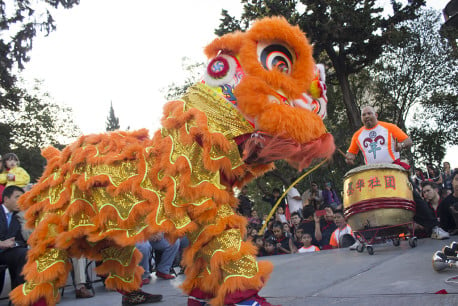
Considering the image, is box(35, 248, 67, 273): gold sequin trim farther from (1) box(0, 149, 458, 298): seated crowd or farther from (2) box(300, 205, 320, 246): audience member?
(2) box(300, 205, 320, 246): audience member

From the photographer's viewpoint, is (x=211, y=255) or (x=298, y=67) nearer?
(x=211, y=255)

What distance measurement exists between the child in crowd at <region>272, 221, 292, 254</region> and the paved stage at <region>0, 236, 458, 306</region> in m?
2.39

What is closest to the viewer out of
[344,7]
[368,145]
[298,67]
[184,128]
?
[184,128]

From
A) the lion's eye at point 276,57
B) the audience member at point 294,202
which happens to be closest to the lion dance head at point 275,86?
the lion's eye at point 276,57

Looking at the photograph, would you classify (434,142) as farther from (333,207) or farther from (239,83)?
(239,83)

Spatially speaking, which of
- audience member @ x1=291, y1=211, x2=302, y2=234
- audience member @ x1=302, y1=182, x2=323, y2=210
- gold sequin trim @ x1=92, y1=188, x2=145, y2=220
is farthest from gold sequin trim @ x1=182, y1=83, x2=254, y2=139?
audience member @ x1=291, y1=211, x2=302, y2=234

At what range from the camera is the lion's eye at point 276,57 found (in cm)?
229

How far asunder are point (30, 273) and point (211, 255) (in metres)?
1.07

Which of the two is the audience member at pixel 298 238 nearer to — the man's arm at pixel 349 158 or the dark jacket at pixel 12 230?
the man's arm at pixel 349 158

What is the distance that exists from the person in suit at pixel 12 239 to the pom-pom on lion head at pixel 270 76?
8.64 feet

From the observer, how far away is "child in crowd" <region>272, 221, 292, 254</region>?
22.9 feet

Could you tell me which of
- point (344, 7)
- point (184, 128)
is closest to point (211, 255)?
point (184, 128)

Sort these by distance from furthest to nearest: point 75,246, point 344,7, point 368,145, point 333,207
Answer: point 344,7 < point 333,207 < point 368,145 < point 75,246

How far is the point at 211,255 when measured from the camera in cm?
203
